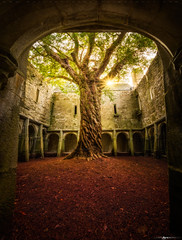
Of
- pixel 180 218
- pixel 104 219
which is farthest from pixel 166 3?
pixel 104 219

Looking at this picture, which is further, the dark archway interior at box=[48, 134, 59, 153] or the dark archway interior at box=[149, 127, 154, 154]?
the dark archway interior at box=[48, 134, 59, 153]

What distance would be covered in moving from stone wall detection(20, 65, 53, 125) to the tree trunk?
13.9ft

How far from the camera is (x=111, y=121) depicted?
11273mm

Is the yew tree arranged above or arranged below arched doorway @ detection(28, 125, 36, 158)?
above

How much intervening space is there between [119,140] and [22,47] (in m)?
12.7

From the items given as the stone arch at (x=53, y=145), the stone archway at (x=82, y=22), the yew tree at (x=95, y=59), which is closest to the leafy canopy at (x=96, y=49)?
the yew tree at (x=95, y=59)

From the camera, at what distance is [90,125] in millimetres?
5477

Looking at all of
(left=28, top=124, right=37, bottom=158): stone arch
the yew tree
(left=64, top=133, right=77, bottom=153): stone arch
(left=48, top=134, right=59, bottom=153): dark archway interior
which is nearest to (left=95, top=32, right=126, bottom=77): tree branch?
the yew tree

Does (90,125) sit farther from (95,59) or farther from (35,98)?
(35,98)

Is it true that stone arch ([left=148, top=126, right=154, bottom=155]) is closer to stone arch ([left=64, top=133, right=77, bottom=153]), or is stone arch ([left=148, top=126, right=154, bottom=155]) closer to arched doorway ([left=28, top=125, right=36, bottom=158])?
stone arch ([left=64, top=133, right=77, bottom=153])

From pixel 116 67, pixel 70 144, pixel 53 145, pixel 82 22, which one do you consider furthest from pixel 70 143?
pixel 82 22

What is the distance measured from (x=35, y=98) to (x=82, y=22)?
840 cm

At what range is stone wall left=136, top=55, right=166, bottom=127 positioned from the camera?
23.0ft

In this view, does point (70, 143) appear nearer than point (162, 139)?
No
